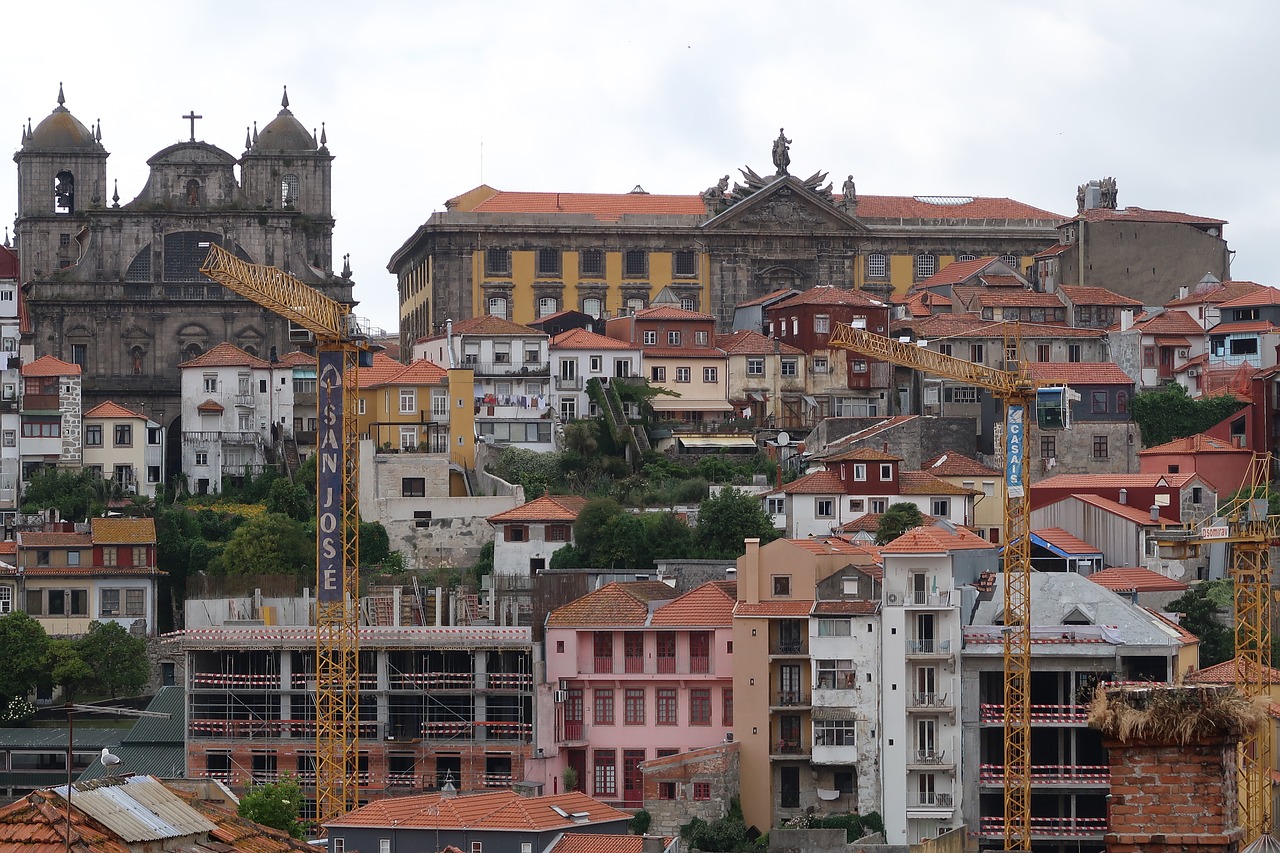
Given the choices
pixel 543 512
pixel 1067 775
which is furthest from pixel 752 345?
pixel 1067 775

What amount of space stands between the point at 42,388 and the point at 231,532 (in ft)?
45.6

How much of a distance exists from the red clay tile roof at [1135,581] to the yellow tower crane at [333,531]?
24.9m

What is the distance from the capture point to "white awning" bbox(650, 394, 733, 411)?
109938 millimetres

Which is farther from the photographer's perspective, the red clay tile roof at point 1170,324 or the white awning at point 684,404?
the red clay tile roof at point 1170,324

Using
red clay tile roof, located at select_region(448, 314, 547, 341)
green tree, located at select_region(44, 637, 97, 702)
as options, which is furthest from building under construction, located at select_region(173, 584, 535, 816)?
red clay tile roof, located at select_region(448, 314, 547, 341)

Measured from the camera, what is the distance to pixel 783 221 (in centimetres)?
13012

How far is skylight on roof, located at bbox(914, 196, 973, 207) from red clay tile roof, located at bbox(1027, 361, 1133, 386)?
29499 mm

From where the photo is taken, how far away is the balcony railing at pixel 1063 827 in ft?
241

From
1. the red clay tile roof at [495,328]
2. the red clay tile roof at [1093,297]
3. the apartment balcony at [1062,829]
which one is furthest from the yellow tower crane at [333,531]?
the red clay tile roof at [1093,297]

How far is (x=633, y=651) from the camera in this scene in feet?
269

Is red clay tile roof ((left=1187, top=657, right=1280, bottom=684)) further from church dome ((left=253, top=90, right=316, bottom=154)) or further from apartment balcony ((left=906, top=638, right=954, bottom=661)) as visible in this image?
church dome ((left=253, top=90, right=316, bottom=154))

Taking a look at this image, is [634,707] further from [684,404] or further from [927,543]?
[684,404]

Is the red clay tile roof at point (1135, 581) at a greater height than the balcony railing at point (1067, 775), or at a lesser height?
greater

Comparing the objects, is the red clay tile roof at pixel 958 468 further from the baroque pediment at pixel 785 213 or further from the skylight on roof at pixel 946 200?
the skylight on roof at pixel 946 200
